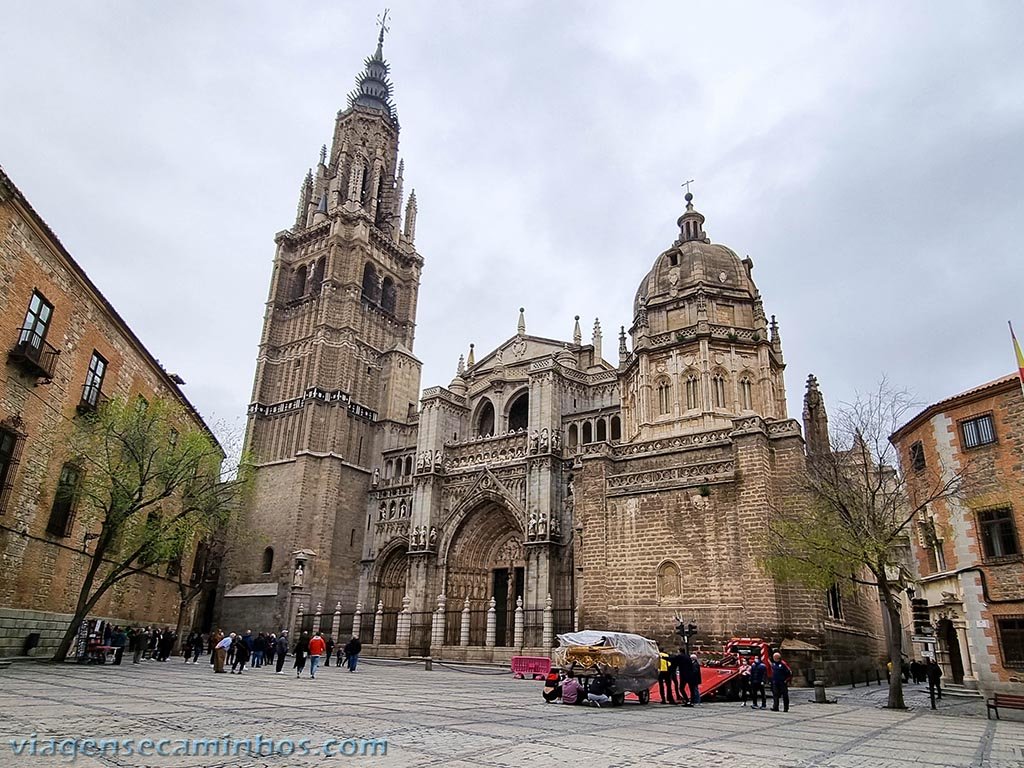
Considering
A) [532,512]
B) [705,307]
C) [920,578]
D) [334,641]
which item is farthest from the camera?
[334,641]

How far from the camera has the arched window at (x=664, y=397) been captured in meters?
28.4

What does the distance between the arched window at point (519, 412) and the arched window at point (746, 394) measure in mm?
13071

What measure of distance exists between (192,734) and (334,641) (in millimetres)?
28857

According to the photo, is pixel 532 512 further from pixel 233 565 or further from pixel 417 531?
pixel 233 565

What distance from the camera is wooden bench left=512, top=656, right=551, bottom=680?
2066 cm

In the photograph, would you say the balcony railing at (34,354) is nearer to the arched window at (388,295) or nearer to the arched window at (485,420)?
the arched window at (485,420)

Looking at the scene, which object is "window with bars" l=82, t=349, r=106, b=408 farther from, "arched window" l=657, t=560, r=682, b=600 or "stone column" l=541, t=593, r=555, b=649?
"arched window" l=657, t=560, r=682, b=600

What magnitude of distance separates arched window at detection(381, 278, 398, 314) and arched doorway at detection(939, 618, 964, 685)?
3511 cm

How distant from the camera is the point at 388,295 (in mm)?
46344

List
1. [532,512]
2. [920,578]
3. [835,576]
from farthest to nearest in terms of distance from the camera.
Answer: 1. [532,512]
2. [920,578]
3. [835,576]

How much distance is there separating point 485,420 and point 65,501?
22987mm

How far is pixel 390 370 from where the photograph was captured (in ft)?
139

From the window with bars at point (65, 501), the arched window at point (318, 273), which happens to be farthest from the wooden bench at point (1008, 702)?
the arched window at point (318, 273)

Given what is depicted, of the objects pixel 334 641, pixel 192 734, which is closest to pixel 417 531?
pixel 334 641
